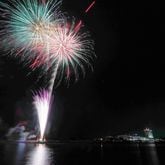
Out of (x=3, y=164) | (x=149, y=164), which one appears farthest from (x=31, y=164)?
(x=149, y=164)

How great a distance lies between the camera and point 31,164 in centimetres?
3900

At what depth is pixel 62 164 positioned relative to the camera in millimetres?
39750

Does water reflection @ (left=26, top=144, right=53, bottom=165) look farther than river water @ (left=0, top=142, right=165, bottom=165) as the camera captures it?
No

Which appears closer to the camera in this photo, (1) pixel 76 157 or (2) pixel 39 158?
(2) pixel 39 158

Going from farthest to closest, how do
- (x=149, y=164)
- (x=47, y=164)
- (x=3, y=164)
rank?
(x=149, y=164)
(x=47, y=164)
(x=3, y=164)

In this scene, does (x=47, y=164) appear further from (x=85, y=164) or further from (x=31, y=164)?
(x=85, y=164)

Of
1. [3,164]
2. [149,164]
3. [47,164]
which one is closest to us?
[3,164]

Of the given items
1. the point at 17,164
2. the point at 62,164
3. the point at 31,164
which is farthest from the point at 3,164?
the point at 62,164

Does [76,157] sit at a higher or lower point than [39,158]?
higher

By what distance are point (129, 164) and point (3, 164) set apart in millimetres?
24110

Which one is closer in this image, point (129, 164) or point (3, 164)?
point (3, 164)

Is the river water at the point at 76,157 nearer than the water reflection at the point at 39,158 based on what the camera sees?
No

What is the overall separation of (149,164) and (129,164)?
16.1ft

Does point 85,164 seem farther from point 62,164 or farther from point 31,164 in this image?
point 31,164
